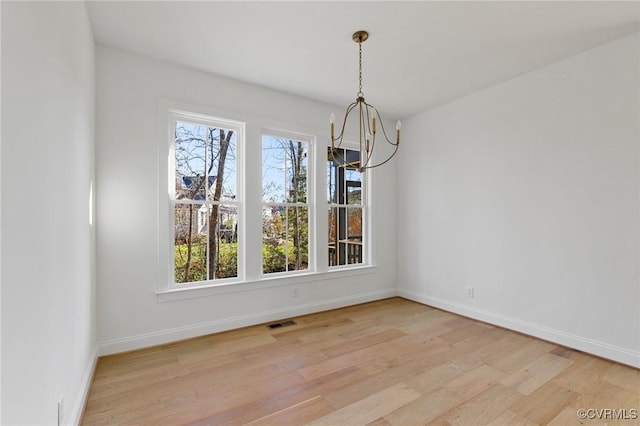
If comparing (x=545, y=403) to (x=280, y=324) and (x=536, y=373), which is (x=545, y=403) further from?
(x=280, y=324)

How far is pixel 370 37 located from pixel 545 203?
2.41 m

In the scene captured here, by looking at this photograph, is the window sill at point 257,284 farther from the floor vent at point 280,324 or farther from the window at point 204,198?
the floor vent at point 280,324

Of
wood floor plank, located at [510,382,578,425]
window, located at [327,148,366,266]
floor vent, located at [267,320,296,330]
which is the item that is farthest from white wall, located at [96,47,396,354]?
wood floor plank, located at [510,382,578,425]

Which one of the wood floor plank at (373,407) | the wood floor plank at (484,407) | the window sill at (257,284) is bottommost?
the wood floor plank at (484,407)

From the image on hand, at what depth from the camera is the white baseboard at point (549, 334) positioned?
264 cm

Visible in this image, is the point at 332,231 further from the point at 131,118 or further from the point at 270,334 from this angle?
the point at 131,118

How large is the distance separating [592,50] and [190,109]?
12.8ft

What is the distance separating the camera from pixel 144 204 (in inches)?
116

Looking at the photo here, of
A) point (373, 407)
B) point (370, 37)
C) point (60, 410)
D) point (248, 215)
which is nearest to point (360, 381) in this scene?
point (373, 407)

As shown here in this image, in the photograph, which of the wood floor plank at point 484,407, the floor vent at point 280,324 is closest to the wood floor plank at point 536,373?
the wood floor plank at point 484,407

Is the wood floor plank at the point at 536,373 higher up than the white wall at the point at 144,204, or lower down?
lower down

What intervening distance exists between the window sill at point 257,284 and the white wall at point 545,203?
111 centimetres

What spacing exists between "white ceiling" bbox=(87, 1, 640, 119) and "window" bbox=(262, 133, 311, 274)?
83 cm

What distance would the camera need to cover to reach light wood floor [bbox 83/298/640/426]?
1.97 m
